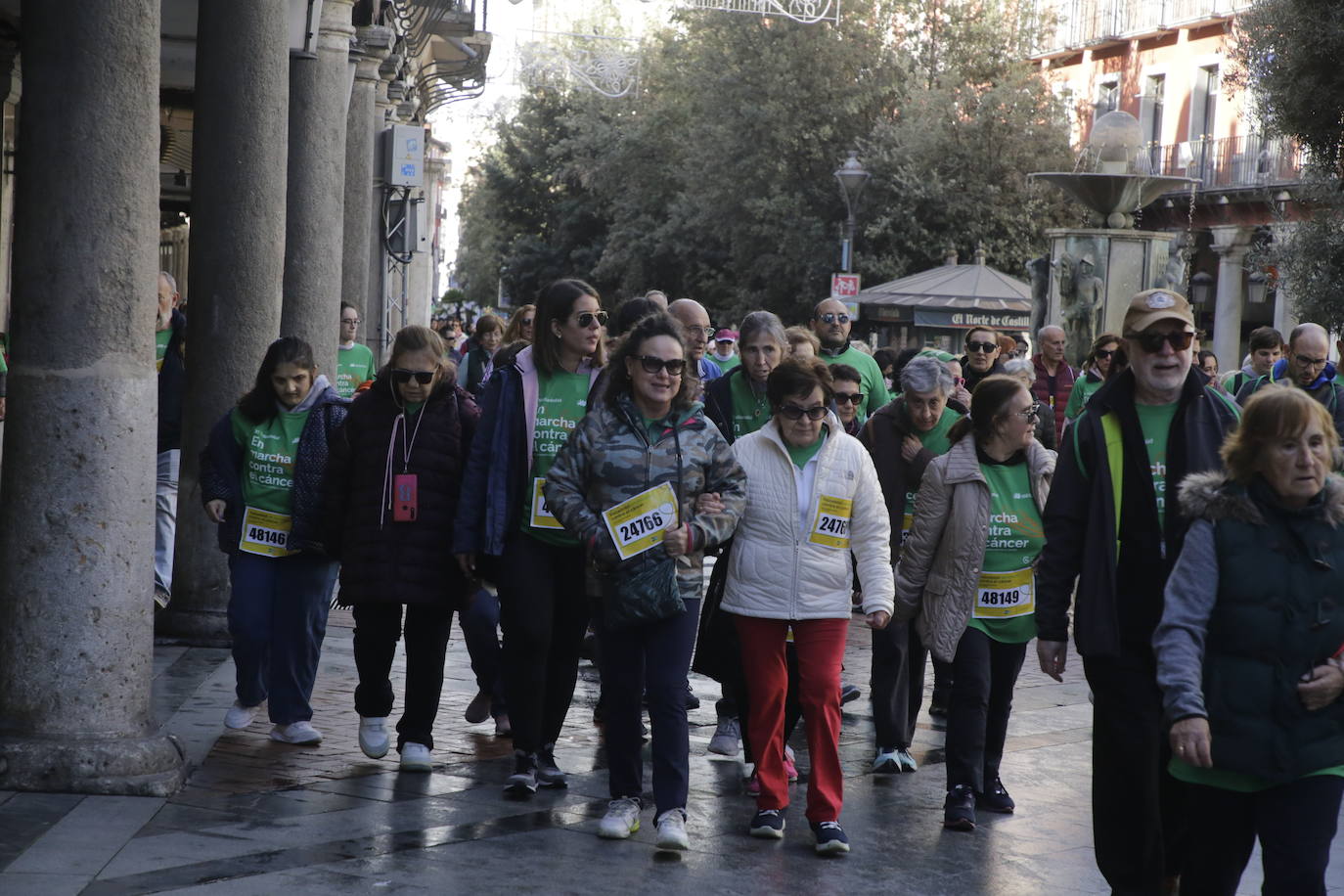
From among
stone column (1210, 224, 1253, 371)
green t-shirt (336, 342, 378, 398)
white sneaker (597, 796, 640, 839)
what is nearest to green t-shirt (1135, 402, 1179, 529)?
white sneaker (597, 796, 640, 839)

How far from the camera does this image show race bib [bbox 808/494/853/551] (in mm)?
6402

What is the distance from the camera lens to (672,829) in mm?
6082

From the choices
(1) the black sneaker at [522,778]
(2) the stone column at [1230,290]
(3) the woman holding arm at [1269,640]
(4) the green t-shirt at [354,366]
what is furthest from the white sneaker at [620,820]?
(2) the stone column at [1230,290]

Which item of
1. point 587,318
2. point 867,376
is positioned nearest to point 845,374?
point 867,376

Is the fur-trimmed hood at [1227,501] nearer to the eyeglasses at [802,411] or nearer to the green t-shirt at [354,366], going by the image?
the eyeglasses at [802,411]

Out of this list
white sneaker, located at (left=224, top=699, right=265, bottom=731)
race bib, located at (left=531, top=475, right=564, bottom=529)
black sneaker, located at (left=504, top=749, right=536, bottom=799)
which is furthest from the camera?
white sneaker, located at (left=224, top=699, right=265, bottom=731)

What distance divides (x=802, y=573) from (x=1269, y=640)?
2141mm

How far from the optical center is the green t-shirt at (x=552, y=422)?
22.0 ft

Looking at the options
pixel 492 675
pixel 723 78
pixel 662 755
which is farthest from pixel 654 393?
pixel 723 78

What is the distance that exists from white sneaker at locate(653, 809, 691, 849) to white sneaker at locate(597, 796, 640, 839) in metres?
0.17

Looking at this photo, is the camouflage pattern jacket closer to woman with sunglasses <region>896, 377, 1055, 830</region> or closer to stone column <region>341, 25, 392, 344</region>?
woman with sunglasses <region>896, 377, 1055, 830</region>

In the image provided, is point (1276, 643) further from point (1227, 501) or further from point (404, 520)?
point (404, 520)

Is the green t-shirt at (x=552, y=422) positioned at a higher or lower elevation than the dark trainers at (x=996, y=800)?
higher

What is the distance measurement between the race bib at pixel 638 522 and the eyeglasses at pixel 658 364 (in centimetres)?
39
